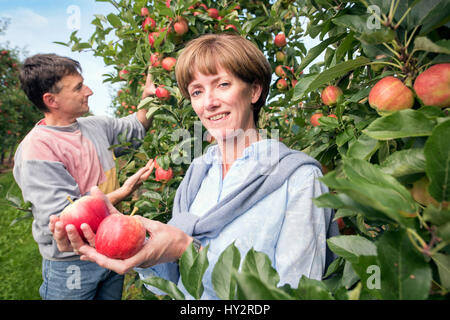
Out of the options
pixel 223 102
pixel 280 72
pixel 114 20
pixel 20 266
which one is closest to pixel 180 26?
pixel 114 20

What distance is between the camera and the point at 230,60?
3.34ft

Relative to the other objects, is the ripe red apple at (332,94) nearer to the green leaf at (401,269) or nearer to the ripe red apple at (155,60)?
the green leaf at (401,269)

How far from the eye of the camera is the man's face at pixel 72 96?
1.67 meters

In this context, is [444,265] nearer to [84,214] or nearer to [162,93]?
[84,214]

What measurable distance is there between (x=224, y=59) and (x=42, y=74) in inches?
48.0

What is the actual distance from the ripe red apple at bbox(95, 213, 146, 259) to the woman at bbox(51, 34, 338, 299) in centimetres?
3

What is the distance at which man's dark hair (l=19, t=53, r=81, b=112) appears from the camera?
1.63 meters

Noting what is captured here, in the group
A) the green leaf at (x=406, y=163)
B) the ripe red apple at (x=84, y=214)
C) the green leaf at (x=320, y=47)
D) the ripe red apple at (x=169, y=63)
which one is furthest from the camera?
the ripe red apple at (x=169, y=63)

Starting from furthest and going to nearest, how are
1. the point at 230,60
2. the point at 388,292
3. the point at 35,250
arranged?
the point at 35,250, the point at 230,60, the point at 388,292

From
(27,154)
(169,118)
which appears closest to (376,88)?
(169,118)

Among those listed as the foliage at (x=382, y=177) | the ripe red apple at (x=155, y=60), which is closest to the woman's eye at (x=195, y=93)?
the foliage at (x=382, y=177)

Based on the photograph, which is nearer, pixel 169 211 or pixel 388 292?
pixel 388 292

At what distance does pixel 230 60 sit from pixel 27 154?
1.17 metres
